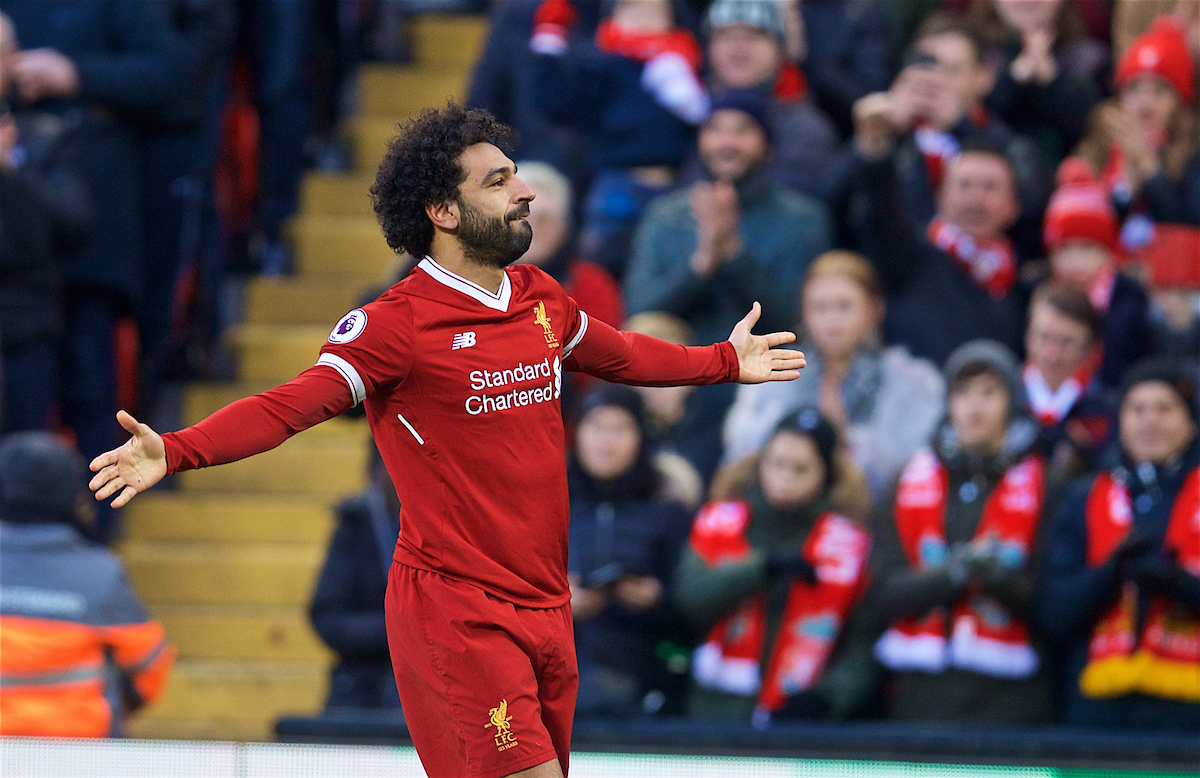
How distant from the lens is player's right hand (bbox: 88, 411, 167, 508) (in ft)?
8.56

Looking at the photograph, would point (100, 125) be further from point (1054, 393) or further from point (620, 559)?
point (1054, 393)

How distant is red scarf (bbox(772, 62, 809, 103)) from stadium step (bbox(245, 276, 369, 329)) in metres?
2.35

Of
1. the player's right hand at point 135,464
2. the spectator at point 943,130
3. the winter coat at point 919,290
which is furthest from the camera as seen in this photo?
the spectator at point 943,130

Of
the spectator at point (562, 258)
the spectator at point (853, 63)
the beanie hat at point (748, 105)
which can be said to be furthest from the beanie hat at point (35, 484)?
the spectator at point (853, 63)

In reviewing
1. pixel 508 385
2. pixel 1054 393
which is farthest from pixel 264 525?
pixel 508 385

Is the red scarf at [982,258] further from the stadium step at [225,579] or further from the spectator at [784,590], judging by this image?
the stadium step at [225,579]

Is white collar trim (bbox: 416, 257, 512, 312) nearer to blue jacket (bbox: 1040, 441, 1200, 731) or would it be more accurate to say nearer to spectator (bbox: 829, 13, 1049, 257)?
blue jacket (bbox: 1040, 441, 1200, 731)

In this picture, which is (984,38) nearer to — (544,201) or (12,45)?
(544,201)

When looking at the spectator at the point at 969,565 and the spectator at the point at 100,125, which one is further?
the spectator at the point at 100,125

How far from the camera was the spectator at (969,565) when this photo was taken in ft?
17.1

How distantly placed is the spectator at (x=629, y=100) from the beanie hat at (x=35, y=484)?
7.36 ft

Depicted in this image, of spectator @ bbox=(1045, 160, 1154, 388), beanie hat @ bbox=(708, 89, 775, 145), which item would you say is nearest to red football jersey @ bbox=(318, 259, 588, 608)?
beanie hat @ bbox=(708, 89, 775, 145)

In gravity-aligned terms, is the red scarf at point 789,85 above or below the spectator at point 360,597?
above

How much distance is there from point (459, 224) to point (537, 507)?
1.79ft
